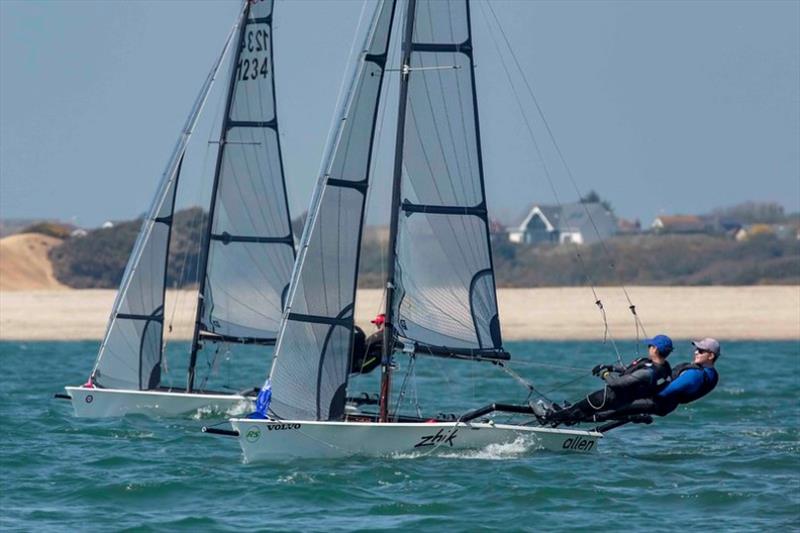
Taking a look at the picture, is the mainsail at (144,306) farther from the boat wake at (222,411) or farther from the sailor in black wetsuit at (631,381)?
the sailor in black wetsuit at (631,381)

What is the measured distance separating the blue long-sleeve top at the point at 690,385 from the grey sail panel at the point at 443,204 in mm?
2494

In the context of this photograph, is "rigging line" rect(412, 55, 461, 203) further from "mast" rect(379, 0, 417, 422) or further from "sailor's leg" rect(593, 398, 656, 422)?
"sailor's leg" rect(593, 398, 656, 422)

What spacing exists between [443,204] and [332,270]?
174 centimetres

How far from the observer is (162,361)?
1014 inches

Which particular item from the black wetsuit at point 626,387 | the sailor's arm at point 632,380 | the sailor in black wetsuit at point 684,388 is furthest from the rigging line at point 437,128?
the sailor in black wetsuit at point 684,388

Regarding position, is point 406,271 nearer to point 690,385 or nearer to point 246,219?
point 690,385

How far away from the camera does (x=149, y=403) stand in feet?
81.9

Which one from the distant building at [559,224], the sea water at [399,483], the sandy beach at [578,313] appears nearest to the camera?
the sea water at [399,483]

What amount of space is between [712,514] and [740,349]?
28.7 meters

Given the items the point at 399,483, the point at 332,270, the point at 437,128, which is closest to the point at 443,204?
the point at 437,128

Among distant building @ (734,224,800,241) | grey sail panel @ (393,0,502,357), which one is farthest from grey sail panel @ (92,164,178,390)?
distant building @ (734,224,800,241)

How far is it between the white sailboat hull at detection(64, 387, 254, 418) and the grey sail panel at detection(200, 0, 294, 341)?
6.40 feet

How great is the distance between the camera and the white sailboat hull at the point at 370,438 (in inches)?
767

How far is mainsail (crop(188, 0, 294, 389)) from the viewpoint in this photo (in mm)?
26656
